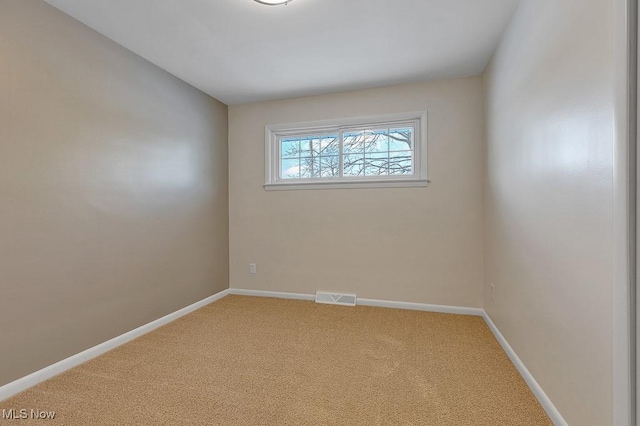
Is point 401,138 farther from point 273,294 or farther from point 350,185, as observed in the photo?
point 273,294

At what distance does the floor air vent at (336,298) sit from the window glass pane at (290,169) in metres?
1.45

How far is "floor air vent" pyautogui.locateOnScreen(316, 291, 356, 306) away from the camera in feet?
11.0

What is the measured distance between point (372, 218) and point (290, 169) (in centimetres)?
121

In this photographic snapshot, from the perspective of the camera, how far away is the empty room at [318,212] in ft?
4.26

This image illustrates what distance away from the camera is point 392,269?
10.6 ft

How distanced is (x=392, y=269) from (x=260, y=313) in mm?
1483

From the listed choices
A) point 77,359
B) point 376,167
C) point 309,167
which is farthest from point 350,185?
point 77,359

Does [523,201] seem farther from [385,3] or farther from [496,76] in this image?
[385,3]

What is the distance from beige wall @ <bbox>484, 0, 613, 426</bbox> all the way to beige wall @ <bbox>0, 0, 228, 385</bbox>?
9.40ft

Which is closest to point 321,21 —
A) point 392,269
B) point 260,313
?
point 392,269

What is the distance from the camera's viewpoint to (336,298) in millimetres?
3398

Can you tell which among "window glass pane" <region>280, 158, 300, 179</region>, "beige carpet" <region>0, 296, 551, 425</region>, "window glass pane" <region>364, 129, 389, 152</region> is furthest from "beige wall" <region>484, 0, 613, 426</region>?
"window glass pane" <region>280, 158, 300, 179</region>

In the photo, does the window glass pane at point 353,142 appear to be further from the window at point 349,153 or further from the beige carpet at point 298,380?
the beige carpet at point 298,380

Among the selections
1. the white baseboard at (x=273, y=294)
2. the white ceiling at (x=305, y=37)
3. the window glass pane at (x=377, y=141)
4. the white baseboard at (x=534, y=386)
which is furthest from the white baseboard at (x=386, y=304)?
the white ceiling at (x=305, y=37)
